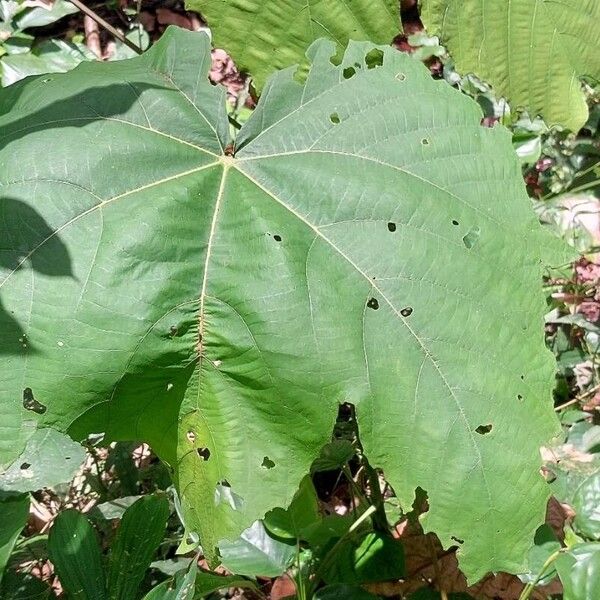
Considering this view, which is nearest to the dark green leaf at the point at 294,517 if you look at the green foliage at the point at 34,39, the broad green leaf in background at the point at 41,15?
the green foliage at the point at 34,39

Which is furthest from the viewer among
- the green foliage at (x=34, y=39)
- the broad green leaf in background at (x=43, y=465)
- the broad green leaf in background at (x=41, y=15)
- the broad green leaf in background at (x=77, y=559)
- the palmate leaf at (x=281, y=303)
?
the broad green leaf in background at (x=41, y=15)

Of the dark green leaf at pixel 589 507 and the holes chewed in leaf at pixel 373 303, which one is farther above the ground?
the holes chewed in leaf at pixel 373 303

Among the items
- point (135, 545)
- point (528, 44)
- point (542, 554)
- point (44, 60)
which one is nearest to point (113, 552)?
point (135, 545)

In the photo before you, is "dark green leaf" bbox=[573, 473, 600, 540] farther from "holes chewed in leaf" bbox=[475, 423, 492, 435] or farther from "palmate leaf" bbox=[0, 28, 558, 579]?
"holes chewed in leaf" bbox=[475, 423, 492, 435]

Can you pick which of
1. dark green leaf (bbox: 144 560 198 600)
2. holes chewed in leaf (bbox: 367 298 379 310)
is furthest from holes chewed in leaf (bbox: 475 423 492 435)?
dark green leaf (bbox: 144 560 198 600)

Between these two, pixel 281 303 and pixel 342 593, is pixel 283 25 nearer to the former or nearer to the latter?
pixel 281 303

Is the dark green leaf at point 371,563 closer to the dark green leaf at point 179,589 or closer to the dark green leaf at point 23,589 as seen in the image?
the dark green leaf at point 179,589

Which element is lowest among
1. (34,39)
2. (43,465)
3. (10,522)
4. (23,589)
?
(23,589)
